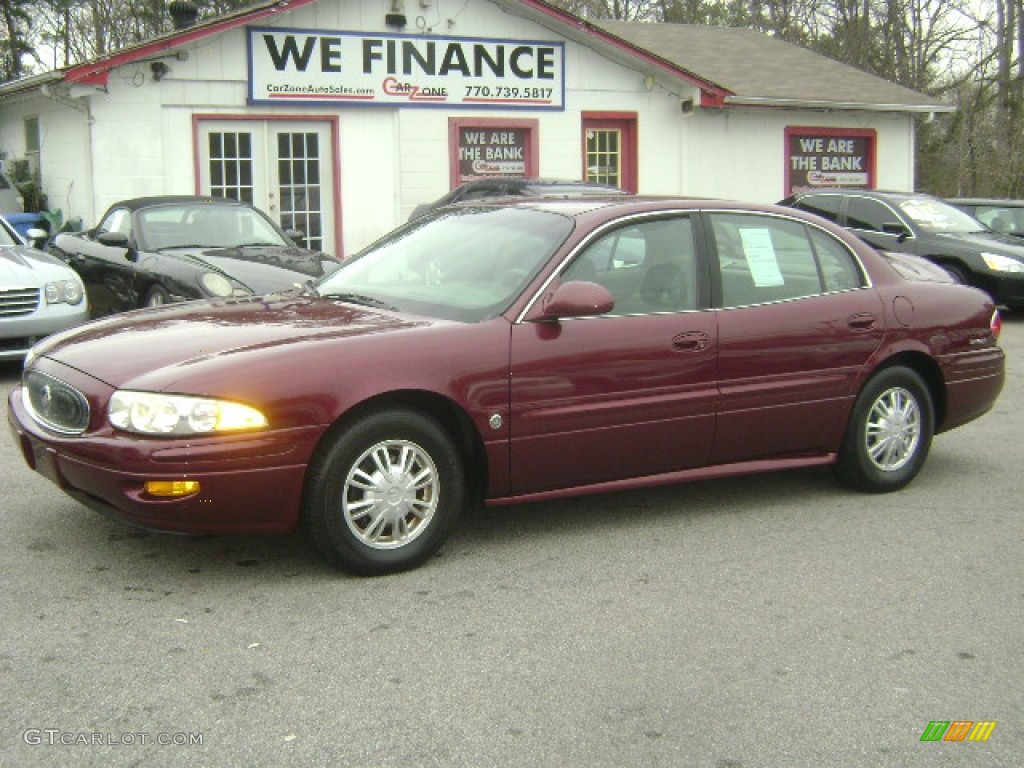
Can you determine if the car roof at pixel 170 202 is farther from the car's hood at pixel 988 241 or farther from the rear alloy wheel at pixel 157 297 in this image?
the car's hood at pixel 988 241

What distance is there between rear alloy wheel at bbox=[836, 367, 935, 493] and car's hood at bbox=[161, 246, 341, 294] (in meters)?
4.65

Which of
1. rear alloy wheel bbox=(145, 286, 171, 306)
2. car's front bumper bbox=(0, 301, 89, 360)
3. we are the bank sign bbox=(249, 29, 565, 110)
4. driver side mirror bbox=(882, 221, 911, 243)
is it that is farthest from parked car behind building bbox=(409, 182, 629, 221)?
driver side mirror bbox=(882, 221, 911, 243)

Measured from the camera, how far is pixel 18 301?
9.59 metres

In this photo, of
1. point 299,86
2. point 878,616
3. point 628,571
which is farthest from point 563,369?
point 299,86

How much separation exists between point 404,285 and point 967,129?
31156mm

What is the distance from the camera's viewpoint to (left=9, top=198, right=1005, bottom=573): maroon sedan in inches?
180

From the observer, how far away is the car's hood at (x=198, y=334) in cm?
470

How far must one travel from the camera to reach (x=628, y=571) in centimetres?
502

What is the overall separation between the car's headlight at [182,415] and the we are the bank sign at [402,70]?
12218 millimetres

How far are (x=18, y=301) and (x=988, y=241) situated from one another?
10.7 m

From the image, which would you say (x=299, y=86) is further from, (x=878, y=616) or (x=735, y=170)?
(x=878, y=616)

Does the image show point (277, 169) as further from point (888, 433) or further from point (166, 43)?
point (888, 433)

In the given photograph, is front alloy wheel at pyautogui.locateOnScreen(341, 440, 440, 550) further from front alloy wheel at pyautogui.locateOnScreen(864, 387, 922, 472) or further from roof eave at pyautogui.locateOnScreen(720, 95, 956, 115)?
roof eave at pyautogui.locateOnScreen(720, 95, 956, 115)

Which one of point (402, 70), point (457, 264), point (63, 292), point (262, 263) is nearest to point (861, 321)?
point (457, 264)
